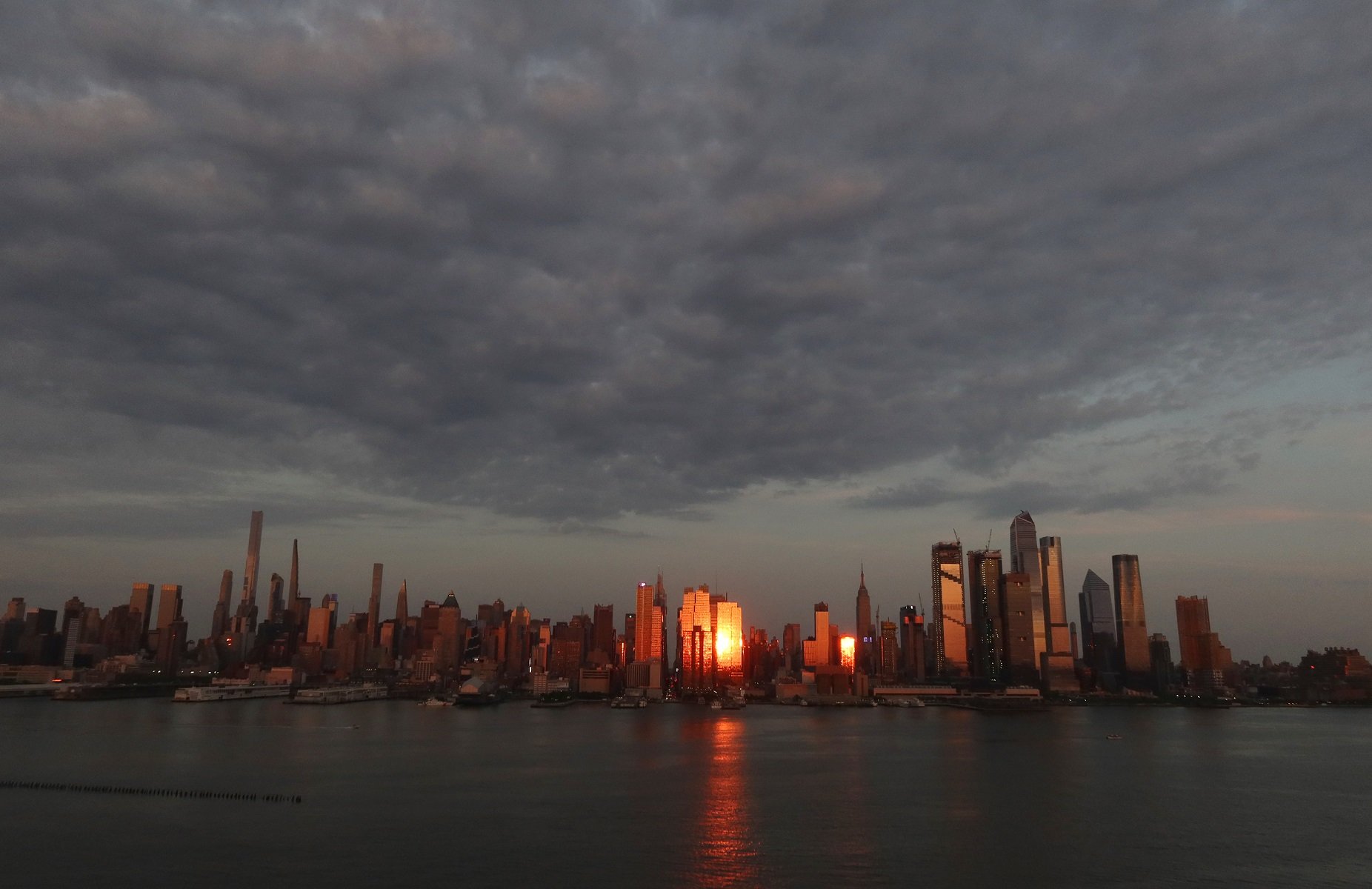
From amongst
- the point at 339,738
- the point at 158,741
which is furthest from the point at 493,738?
the point at 158,741

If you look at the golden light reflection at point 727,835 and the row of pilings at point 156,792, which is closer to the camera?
the golden light reflection at point 727,835

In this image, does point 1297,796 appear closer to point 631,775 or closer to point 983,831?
point 983,831

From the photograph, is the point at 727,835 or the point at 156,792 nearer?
the point at 727,835

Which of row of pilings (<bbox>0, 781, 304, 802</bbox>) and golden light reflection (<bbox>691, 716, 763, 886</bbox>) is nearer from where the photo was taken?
golden light reflection (<bbox>691, 716, 763, 886</bbox>)

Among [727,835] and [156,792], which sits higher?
[727,835]
